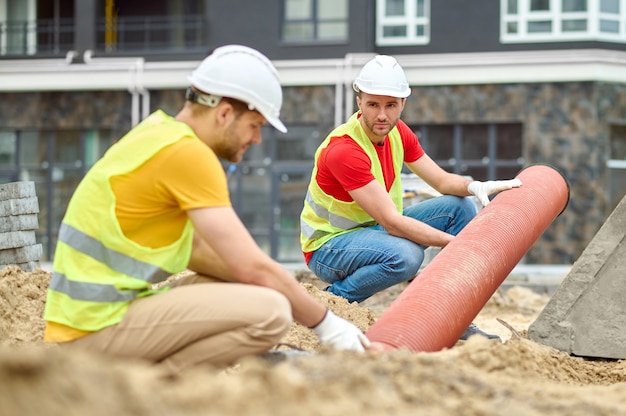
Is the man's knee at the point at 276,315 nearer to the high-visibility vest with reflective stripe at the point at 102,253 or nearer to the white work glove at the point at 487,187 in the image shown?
the high-visibility vest with reflective stripe at the point at 102,253

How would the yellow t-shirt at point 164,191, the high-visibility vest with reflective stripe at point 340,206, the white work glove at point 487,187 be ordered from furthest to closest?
the white work glove at point 487,187 → the high-visibility vest with reflective stripe at point 340,206 → the yellow t-shirt at point 164,191

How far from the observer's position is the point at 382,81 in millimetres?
5984

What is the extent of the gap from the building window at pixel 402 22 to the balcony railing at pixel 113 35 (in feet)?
12.7

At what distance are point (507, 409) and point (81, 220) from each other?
1.75 meters

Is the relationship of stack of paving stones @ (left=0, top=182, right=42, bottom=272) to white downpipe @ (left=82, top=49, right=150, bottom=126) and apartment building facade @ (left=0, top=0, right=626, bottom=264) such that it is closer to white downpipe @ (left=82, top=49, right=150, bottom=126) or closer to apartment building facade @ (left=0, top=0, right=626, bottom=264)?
apartment building facade @ (left=0, top=0, right=626, bottom=264)

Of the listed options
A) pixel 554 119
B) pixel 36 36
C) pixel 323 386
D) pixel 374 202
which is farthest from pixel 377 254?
pixel 36 36

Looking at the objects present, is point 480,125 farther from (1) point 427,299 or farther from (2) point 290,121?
(1) point 427,299

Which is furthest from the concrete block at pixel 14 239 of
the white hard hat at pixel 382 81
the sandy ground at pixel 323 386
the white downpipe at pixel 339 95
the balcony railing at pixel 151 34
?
the balcony railing at pixel 151 34

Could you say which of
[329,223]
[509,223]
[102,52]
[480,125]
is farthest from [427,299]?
[102,52]

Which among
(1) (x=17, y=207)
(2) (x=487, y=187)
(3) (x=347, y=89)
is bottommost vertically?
(1) (x=17, y=207)

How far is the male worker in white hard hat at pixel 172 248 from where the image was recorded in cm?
363

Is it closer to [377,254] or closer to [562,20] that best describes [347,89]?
[562,20]

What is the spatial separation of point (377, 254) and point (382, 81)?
109cm

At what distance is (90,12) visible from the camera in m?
20.7
